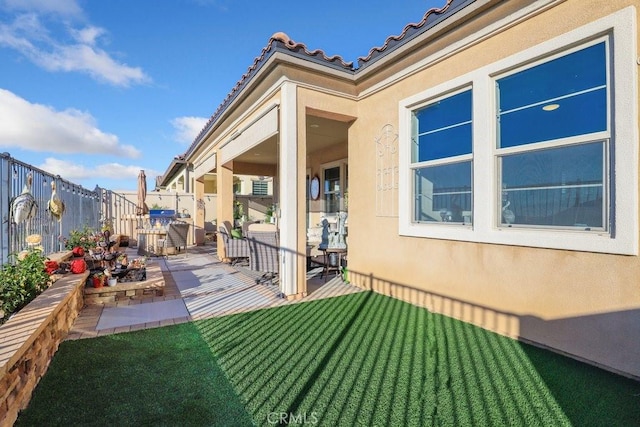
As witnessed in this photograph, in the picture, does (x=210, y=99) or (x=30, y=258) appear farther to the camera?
(x=210, y=99)

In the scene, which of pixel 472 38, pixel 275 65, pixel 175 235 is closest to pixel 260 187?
pixel 175 235

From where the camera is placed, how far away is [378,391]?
2779mm

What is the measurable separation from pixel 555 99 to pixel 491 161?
954 mm

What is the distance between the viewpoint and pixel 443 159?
16.3 ft

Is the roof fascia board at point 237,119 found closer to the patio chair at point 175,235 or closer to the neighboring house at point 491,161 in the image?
the neighboring house at point 491,161

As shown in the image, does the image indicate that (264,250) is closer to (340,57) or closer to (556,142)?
(340,57)

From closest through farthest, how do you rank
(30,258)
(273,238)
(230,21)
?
1. (30,258)
2. (273,238)
3. (230,21)

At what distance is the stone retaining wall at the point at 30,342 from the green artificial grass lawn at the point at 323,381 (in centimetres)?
13

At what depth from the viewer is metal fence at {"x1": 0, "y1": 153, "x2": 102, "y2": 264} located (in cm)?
433


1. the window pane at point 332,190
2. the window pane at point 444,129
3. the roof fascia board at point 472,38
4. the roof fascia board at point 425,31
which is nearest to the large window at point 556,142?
the window pane at point 444,129

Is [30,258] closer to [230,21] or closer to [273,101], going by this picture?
[273,101]

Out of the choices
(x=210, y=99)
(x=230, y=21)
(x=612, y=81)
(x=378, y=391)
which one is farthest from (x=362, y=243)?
(x=210, y=99)

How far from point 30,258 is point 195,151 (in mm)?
9103

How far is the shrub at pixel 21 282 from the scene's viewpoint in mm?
3441
